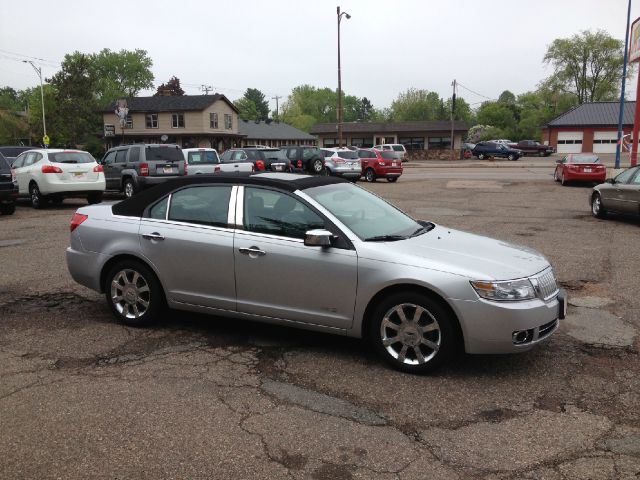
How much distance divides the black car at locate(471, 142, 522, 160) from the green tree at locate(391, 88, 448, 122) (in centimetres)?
5361

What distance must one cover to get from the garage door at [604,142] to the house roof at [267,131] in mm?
37980

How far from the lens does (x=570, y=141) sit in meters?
64.4

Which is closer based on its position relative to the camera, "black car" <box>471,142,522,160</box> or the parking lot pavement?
the parking lot pavement

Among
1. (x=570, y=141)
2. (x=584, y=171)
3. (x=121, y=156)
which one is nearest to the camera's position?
(x=121, y=156)

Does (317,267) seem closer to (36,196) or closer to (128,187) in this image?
(36,196)

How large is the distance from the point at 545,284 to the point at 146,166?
15.6m

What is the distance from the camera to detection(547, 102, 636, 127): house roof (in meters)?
61.7

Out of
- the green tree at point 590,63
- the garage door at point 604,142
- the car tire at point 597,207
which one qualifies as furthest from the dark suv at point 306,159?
the green tree at point 590,63

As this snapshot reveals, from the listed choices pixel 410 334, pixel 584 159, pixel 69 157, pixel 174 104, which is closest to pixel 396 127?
pixel 174 104

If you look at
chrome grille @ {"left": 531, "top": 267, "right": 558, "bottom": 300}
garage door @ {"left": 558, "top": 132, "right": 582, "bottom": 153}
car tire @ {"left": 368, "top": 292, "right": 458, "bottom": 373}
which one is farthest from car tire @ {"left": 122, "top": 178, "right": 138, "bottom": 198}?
garage door @ {"left": 558, "top": 132, "right": 582, "bottom": 153}

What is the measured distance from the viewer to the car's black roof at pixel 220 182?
513 cm

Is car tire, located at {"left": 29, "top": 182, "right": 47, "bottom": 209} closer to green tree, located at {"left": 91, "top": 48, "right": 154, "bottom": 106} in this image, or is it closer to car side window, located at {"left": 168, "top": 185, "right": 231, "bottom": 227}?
car side window, located at {"left": 168, "top": 185, "right": 231, "bottom": 227}

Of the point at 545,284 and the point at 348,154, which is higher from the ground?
the point at 348,154

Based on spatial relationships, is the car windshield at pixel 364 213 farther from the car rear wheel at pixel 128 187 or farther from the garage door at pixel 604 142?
the garage door at pixel 604 142
